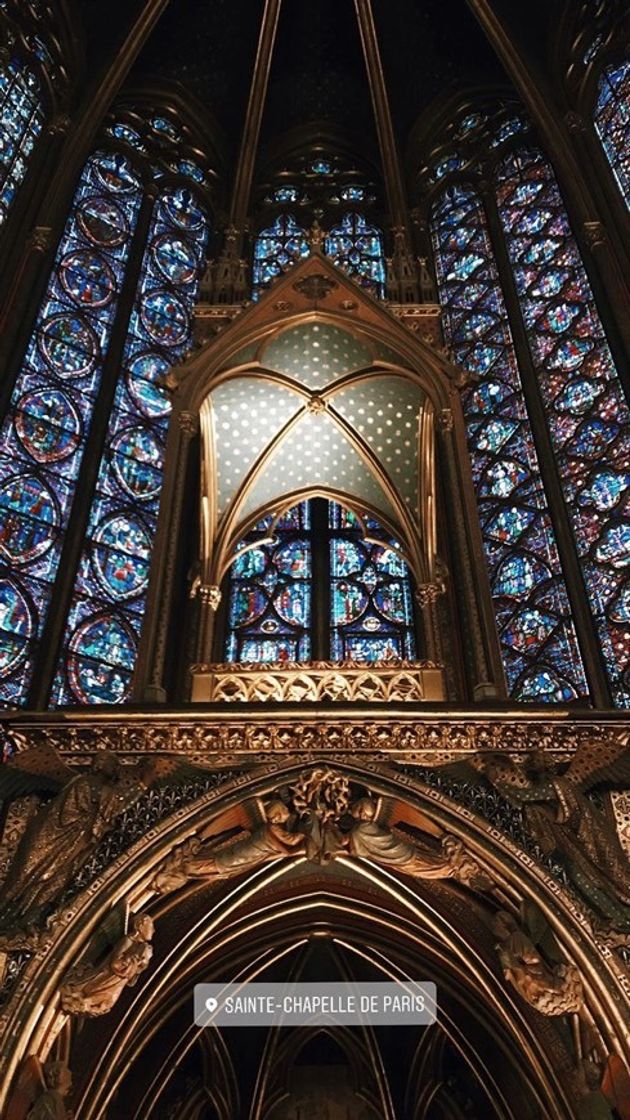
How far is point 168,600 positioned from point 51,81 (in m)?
8.66

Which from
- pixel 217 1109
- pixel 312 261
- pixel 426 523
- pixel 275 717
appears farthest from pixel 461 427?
pixel 217 1109

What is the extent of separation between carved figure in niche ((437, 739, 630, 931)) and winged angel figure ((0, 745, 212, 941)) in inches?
58.8

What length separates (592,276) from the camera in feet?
37.5

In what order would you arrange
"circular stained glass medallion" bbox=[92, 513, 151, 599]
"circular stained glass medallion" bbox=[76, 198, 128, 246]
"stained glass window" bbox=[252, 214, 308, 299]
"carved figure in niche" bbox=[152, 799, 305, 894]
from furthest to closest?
"stained glass window" bbox=[252, 214, 308, 299]
"circular stained glass medallion" bbox=[76, 198, 128, 246]
"circular stained glass medallion" bbox=[92, 513, 151, 599]
"carved figure in niche" bbox=[152, 799, 305, 894]

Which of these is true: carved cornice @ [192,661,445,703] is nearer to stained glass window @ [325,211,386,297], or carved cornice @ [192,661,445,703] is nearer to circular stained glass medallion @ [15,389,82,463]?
circular stained glass medallion @ [15,389,82,463]

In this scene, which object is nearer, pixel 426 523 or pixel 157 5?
pixel 426 523

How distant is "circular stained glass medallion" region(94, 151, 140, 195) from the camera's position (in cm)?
1347

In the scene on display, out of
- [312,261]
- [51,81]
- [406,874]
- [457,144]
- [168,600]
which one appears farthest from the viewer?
[457,144]

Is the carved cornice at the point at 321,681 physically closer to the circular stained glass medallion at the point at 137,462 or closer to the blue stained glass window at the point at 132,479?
the blue stained glass window at the point at 132,479

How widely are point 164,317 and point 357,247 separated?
9.31ft

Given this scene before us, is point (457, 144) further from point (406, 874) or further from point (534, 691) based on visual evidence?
point (406, 874)

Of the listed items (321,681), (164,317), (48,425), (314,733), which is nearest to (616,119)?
(164,317)

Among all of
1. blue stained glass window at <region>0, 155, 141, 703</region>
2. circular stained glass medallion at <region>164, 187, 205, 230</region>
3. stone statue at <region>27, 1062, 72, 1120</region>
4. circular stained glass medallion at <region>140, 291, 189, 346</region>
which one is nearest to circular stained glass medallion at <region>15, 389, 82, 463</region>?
blue stained glass window at <region>0, 155, 141, 703</region>

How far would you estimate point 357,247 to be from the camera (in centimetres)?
1395
